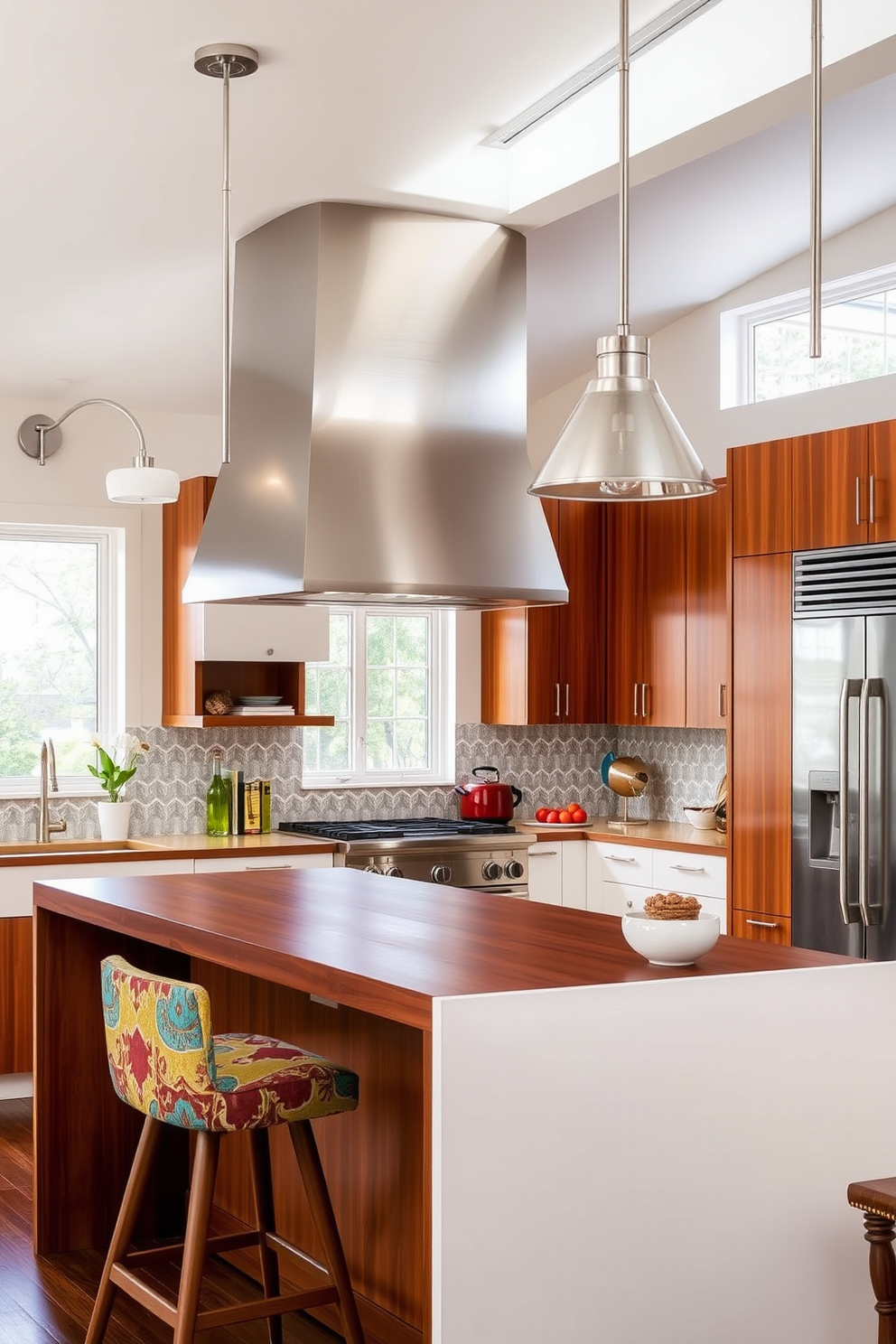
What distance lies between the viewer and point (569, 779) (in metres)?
7.26

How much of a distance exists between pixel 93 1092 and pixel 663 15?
125 inches

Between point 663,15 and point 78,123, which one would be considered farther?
point 78,123

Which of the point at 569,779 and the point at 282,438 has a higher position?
the point at 282,438

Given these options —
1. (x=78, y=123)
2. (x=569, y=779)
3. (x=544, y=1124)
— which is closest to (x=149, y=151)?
(x=78, y=123)

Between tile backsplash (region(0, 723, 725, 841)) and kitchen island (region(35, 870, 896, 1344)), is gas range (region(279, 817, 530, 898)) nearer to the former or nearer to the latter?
tile backsplash (region(0, 723, 725, 841))

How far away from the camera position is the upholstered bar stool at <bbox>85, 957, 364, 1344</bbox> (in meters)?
2.83

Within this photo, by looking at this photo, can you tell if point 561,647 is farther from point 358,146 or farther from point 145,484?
point 358,146

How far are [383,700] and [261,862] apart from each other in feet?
4.31

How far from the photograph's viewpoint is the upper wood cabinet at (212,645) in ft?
19.5

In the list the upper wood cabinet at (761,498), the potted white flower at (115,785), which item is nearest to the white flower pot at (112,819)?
the potted white flower at (115,785)

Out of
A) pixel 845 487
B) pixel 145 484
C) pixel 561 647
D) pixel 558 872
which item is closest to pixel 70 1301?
pixel 145 484

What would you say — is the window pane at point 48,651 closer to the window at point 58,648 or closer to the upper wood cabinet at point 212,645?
the window at point 58,648

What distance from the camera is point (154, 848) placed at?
5664 mm

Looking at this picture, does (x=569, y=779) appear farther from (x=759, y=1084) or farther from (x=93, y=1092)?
(x=759, y=1084)
